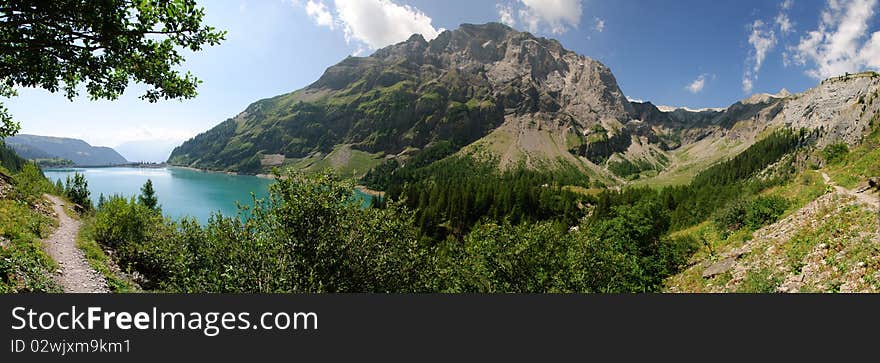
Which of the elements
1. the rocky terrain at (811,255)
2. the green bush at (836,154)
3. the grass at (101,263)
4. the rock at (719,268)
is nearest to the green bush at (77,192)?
the grass at (101,263)

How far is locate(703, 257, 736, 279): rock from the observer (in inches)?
848

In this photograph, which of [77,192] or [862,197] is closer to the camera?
[862,197]

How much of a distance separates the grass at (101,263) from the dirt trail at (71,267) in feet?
1.10

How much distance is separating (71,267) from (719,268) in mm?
41622

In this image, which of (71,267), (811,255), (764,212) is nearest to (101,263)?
(71,267)

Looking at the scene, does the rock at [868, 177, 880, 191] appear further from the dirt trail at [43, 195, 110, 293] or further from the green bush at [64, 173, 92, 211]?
the green bush at [64, 173, 92, 211]

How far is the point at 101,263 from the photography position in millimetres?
24609

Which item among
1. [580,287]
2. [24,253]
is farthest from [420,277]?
[24,253]

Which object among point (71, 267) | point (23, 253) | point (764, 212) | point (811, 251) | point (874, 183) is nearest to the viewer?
point (811, 251)

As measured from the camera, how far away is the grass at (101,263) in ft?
73.2

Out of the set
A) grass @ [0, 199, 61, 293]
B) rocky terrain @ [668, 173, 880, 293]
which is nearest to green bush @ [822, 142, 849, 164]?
rocky terrain @ [668, 173, 880, 293]

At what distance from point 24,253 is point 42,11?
2020 cm

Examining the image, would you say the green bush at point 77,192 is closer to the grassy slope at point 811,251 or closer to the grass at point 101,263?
the grass at point 101,263

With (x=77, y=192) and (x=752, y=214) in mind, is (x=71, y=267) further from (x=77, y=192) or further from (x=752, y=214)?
(x=752, y=214)
